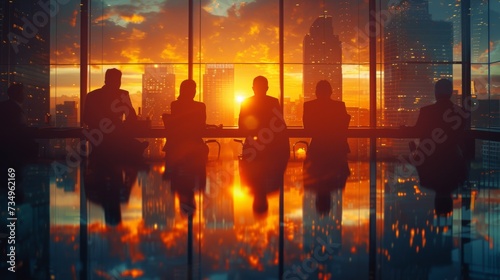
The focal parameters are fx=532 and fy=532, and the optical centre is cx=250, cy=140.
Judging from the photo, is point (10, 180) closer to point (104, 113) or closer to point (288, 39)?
point (104, 113)

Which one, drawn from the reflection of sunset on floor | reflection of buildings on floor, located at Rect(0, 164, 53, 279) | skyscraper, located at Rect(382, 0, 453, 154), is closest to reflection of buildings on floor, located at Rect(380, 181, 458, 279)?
the reflection of sunset on floor

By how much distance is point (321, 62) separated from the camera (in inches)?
429

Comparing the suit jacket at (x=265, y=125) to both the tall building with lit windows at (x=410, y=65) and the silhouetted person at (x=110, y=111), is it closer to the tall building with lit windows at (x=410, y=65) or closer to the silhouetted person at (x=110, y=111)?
the silhouetted person at (x=110, y=111)

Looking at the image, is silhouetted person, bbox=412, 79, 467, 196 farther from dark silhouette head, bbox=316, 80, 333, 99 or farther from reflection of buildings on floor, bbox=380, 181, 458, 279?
reflection of buildings on floor, bbox=380, 181, 458, 279

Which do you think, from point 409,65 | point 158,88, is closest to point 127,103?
point 158,88

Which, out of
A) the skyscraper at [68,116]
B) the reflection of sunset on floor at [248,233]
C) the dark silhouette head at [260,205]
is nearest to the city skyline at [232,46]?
the skyscraper at [68,116]

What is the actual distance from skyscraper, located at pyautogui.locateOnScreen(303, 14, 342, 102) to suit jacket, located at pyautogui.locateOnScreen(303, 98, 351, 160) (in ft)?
15.1

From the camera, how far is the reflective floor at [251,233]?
1.84 m

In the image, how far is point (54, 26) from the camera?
37.1 feet

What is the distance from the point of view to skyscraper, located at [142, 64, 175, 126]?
1086 centimetres

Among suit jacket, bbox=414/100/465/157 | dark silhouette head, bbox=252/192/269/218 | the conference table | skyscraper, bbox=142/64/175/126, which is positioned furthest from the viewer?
skyscraper, bbox=142/64/175/126

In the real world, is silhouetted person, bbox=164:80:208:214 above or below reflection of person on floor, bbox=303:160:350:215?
above

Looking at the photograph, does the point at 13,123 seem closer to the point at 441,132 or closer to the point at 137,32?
the point at 441,132

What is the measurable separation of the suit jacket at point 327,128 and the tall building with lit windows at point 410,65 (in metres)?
4.99
